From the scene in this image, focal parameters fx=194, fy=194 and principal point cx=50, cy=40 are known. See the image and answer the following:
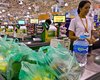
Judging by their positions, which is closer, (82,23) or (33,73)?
(33,73)

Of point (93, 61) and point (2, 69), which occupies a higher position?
point (2, 69)

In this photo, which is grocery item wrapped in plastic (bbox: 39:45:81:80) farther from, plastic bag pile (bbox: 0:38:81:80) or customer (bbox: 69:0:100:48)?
customer (bbox: 69:0:100:48)

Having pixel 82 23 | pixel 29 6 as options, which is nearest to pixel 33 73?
pixel 82 23

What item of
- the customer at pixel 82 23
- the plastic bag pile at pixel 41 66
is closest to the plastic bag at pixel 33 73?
the plastic bag pile at pixel 41 66

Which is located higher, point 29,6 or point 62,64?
point 29,6

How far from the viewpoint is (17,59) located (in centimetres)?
102

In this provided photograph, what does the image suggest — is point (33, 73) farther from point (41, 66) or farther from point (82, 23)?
point (82, 23)

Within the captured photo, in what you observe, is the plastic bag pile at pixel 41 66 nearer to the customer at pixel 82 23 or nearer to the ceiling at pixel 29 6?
the customer at pixel 82 23

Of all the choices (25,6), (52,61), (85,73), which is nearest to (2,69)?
(52,61)

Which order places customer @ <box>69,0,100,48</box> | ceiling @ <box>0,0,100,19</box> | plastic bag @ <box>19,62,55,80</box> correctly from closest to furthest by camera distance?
plastic bag @ <box>19,62,55,80</box>, customer @ <box>69,0,100,48</box>, ceiling @ <box>0,0,100,19</box>

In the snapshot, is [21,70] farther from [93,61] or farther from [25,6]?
[25,6]

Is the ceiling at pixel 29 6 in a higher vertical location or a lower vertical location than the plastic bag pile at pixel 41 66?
higher

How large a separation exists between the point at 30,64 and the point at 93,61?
2.70 feet

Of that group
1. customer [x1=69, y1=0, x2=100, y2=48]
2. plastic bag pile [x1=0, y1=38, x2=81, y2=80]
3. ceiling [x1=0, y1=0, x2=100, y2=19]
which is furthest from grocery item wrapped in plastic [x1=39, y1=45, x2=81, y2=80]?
ceiling [x1=0, y1=0, x2=100, y2=19]
